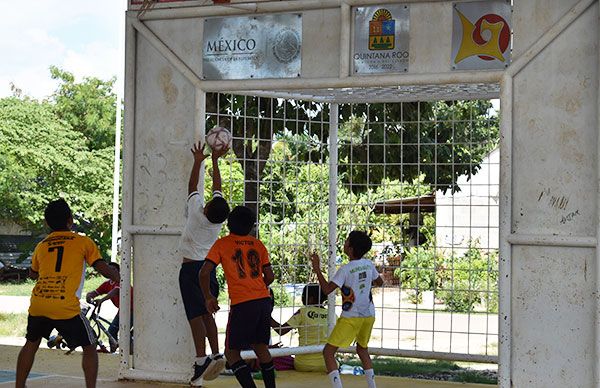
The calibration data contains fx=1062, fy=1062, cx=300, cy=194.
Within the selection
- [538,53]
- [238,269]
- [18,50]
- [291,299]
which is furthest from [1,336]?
[18,50]

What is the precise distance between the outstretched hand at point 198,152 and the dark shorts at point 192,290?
0.94 metres

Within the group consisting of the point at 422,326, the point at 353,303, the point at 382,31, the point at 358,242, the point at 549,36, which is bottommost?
the point at 422,326

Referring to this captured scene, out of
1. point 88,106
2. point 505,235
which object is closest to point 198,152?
point 505,235

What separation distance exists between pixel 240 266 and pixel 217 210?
2.89 ft

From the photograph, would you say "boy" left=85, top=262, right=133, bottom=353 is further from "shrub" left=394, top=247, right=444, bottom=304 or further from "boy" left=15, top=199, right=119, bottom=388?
"boy" left=15, top=199, right=119, bottom=388

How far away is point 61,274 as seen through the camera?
27.3 ft

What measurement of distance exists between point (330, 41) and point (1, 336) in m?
11.5

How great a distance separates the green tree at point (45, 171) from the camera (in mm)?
36469

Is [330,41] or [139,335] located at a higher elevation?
[330,41]

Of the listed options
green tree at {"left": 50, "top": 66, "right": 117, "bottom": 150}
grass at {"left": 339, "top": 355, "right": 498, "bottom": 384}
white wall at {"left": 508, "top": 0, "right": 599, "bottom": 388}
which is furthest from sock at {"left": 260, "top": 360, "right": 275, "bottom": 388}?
green tree at {"left": 50, "top": 66, "right": 117, "bottom": 150}

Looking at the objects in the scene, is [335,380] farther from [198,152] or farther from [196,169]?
[198,152]

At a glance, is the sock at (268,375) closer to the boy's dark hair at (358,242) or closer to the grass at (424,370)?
the boy's dark hair at (358,242)

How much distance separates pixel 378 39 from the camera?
9.26m

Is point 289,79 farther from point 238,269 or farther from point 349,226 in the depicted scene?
point 349,226
